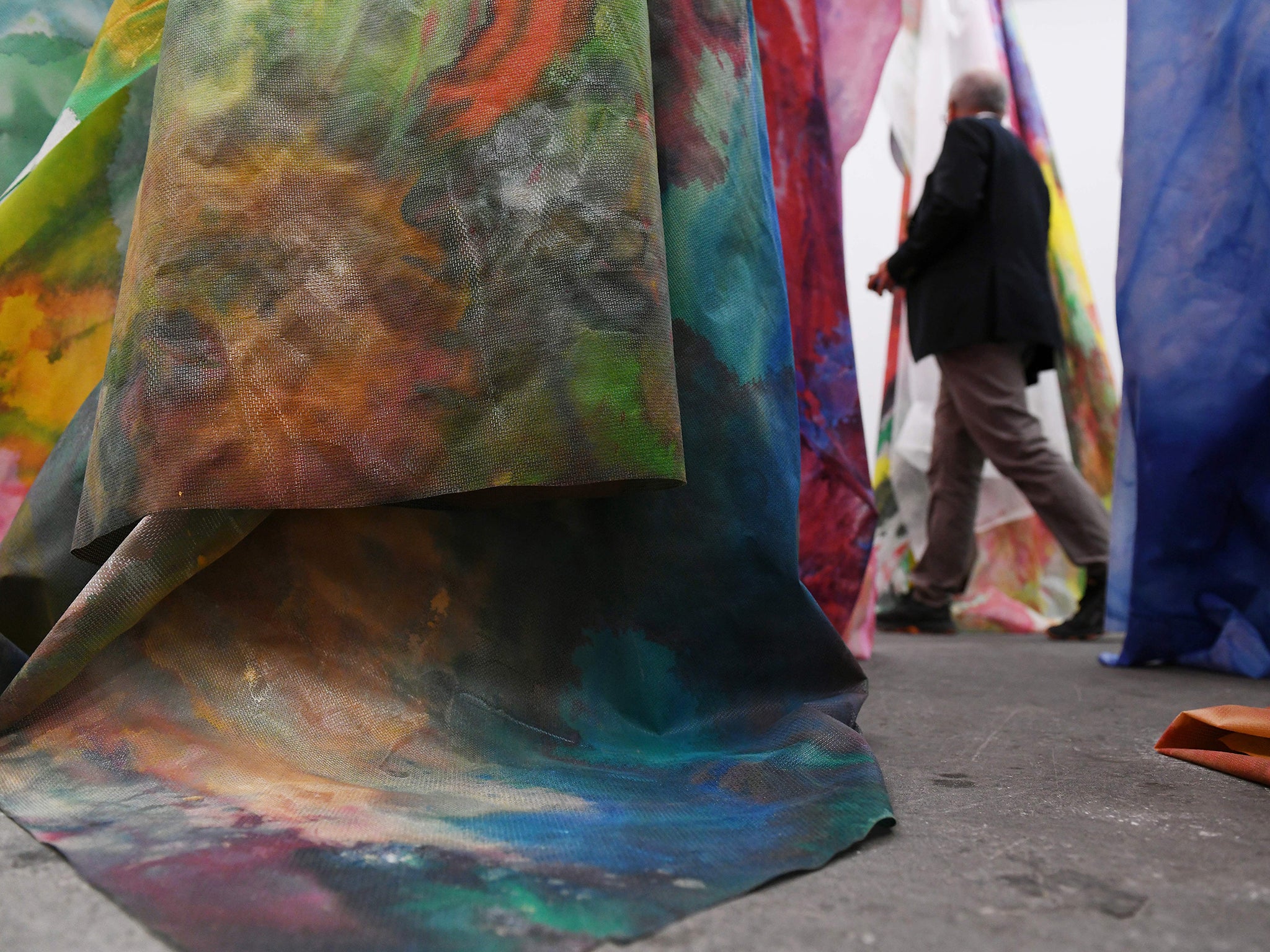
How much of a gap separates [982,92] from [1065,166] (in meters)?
1.28

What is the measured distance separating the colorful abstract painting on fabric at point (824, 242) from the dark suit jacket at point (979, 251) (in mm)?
432

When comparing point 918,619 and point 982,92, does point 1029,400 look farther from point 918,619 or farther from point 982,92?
point 982,92

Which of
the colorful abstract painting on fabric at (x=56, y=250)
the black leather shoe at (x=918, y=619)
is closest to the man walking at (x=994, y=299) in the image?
the black leather shoe at (x=918, y=619)

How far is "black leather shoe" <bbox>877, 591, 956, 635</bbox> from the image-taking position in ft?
6.70

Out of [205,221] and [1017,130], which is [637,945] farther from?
[1017,130]

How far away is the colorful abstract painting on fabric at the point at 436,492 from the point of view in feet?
1.88

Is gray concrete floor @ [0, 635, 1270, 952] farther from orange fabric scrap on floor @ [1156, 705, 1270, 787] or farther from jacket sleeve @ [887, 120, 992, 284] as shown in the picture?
jacket sleeve @ [887, 120, 992, 284]

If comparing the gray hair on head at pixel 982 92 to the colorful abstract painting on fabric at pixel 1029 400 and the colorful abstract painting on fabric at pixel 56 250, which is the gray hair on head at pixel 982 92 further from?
the colorful abstract painting on fabric at pixel 56 250

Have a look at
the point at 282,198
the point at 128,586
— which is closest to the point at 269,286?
the point at 282,198

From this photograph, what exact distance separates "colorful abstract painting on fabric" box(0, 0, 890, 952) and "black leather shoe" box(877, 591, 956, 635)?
4.45 feet

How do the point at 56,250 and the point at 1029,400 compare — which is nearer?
the point at 56,250

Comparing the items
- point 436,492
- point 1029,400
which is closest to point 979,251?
point 1029,400

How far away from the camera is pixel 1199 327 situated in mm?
1208

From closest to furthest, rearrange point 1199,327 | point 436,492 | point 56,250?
point 436,492 → point 56,250 → point 1199,327
